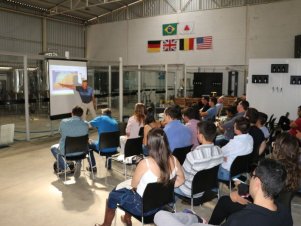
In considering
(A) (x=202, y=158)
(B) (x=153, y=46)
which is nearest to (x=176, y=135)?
(A) (x=202, y=158)

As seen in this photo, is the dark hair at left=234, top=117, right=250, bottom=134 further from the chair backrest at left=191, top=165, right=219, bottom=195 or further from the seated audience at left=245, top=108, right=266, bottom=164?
the chair backrest at left=191, top=165, right=219, bottom=195

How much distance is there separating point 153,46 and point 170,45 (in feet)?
3.45

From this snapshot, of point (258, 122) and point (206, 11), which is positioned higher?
point (206, 11)

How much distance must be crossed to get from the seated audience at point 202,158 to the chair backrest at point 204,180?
0.27 ft

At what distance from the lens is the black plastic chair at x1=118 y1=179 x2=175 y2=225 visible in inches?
101

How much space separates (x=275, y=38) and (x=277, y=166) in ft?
A: 42.1

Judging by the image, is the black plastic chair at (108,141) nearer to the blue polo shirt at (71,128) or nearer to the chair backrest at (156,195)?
the blue polo shirt at (71,128)

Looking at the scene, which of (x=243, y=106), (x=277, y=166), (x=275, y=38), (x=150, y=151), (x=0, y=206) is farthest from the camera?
(x=275, y=38)

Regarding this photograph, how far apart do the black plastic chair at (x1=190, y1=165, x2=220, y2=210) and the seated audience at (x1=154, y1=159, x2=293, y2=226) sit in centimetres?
109

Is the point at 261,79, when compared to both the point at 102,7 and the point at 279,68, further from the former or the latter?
the point at 102,7

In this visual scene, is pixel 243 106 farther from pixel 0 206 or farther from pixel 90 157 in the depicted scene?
pixel 0 206

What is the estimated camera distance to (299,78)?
27.9ft

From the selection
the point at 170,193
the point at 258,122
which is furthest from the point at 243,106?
the point at 170,193

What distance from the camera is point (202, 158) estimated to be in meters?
3.13
